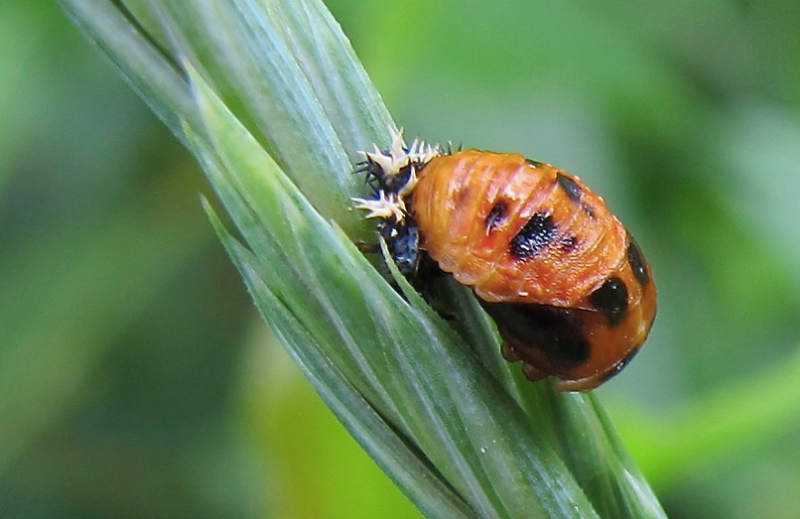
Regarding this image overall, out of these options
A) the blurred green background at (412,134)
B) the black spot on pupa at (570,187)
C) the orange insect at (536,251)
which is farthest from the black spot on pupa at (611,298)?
the blurred green background at (412,134)

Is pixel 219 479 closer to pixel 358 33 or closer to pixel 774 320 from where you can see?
pixel 358 33

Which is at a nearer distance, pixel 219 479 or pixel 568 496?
pixel 568 496

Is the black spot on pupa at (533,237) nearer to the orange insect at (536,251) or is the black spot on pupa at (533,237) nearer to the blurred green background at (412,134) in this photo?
the orange insect at (536,251)

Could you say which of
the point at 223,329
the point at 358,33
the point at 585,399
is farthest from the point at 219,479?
the point at 585,399

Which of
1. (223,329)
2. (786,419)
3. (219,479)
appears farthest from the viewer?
(223,329)

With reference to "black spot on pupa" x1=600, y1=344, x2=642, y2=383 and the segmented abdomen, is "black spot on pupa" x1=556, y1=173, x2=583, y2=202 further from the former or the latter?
"black spot on pupa" x1=600, y1=344, x2=642, y2=383

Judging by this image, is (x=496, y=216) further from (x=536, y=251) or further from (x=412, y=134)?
(x=412, y=134)

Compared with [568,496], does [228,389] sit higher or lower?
lower
